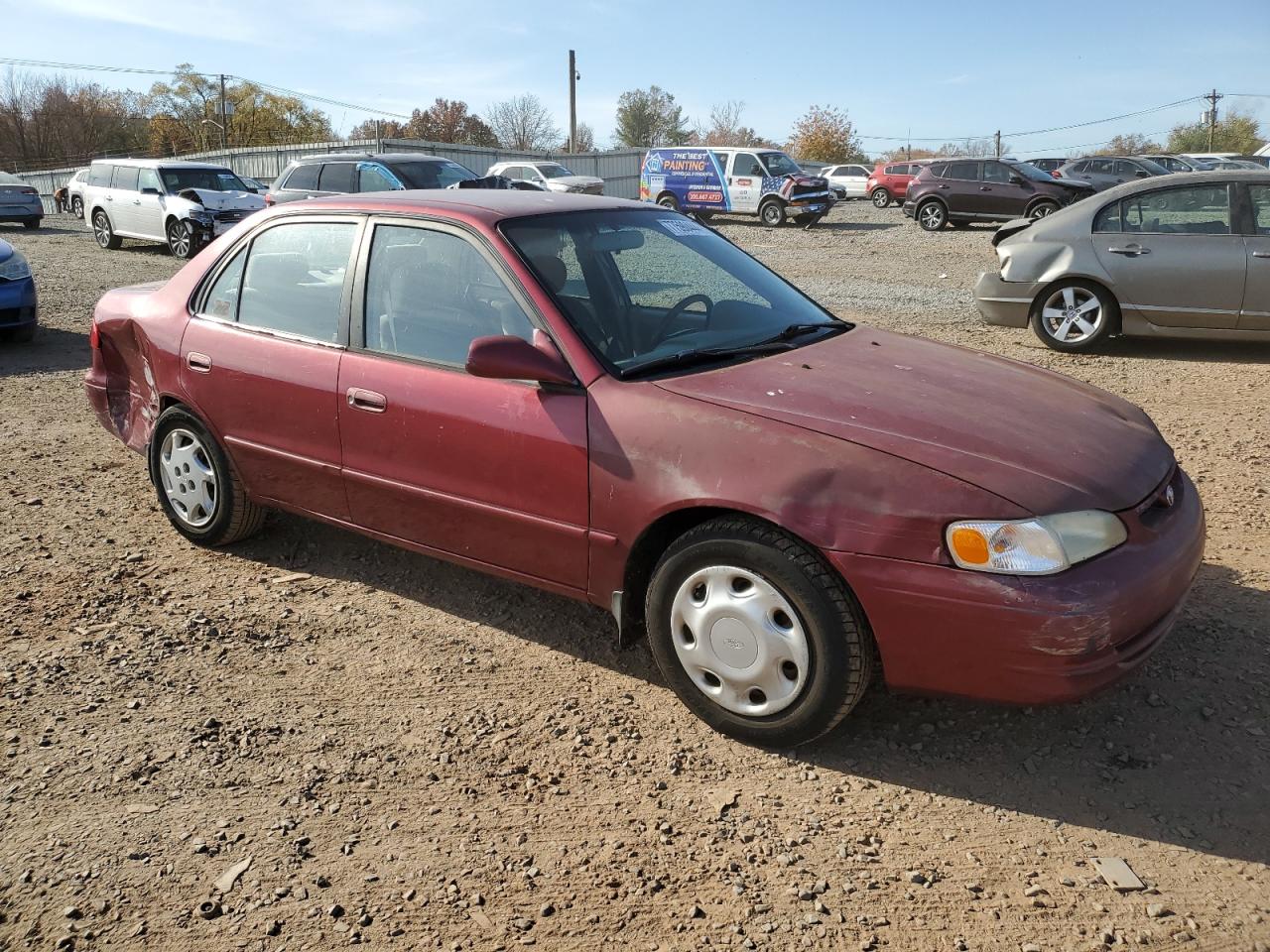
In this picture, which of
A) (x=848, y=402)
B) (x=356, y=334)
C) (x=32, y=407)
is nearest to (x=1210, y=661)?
(x=848, y=402)

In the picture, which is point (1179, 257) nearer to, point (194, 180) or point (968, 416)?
point (968, 416)

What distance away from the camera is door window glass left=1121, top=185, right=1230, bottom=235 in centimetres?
834

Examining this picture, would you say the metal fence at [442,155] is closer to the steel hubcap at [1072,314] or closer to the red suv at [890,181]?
the red suv at [890,181]

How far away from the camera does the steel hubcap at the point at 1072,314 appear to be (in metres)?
8.77

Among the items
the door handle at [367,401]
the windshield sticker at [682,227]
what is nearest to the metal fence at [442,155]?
the windshield sticker at [682,227]

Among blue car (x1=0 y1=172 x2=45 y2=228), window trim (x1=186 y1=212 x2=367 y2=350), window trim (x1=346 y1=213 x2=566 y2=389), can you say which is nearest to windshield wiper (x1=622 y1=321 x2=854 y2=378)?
window trim (x1=346 y1=213 x2=566 y2=389)

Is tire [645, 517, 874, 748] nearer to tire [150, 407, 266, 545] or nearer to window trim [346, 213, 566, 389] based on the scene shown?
window trim [346, 213, 566, 389]

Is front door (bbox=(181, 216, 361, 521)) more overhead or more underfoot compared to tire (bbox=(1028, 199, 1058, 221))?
more underfoot

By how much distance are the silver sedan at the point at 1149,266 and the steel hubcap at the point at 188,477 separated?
702cm

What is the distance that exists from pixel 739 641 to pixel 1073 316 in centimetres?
701

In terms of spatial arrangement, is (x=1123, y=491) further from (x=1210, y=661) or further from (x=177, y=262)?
(x=177, y=262)

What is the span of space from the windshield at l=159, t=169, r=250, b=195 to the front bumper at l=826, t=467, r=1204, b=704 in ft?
61.1

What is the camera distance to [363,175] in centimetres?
1595

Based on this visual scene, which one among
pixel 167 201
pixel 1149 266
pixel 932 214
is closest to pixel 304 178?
pixel 167 201
